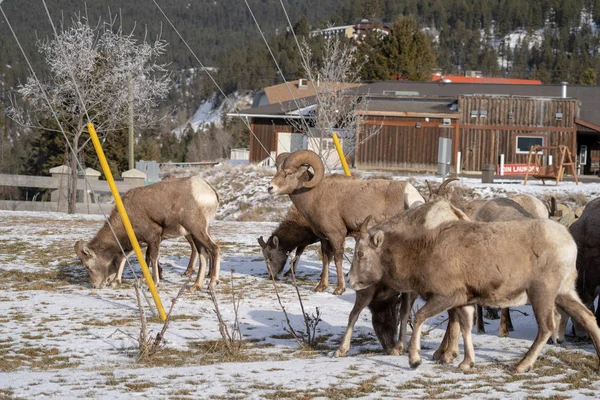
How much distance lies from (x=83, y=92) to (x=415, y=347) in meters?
24.7

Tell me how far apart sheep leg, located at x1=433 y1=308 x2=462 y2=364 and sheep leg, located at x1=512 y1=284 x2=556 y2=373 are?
2.40 feet

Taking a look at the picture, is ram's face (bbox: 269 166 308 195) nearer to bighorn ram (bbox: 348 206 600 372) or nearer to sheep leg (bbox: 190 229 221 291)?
sheep leg (bbox: 190 229 221 291)

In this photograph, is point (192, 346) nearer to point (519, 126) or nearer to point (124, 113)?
point (124, 113)

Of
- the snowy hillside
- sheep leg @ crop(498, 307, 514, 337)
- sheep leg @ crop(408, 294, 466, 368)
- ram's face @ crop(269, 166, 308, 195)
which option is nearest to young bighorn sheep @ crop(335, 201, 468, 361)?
sheep leg @ crop(408, 294, 466, 368)

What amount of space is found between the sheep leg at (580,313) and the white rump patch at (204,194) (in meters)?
7.82

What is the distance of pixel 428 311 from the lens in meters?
9.13

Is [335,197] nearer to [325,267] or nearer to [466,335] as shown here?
[325,267]

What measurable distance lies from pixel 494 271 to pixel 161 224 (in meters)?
8.20

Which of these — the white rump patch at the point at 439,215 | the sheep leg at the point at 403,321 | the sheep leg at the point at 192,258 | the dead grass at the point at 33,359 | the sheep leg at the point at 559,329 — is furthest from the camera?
the sheep leg at the point at 192,258

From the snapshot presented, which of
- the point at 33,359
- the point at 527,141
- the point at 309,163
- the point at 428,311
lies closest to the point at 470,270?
the point at 428,311

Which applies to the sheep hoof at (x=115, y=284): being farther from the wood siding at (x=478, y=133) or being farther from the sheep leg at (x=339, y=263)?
the wood siding at (x=478, y=133)

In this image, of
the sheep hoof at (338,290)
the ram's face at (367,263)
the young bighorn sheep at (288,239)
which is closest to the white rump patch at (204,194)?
the young bighorn sheep at (288,239)

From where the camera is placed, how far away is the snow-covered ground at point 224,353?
27.8 ft

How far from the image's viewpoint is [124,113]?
36438 mm
